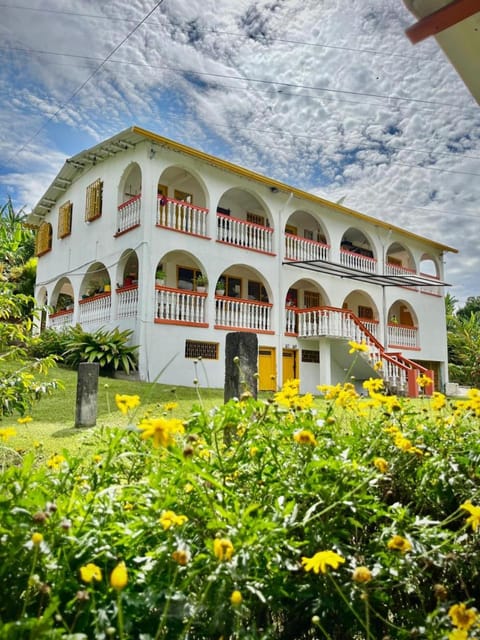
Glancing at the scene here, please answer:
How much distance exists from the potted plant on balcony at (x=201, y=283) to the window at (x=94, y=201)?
13.5 feet

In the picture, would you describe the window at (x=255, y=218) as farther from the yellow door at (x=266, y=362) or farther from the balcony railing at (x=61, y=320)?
the balcony railing at (x=61, y=320)

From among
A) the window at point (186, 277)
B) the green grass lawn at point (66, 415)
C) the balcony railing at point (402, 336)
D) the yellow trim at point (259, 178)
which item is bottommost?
the green grass lawn at point (66, 415)

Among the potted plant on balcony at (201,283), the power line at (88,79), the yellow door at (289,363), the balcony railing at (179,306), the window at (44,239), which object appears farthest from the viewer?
the window at (44,239)

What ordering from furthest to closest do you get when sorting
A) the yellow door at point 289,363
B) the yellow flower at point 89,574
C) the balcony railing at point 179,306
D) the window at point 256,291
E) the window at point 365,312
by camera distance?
the window at point 365,312 < the window at point 256,291 < the yellow door at point 289,363 < the balcony railing at point 179,306 < the yellow flower at point 89,574

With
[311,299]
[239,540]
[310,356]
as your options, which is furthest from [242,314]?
[239,540]

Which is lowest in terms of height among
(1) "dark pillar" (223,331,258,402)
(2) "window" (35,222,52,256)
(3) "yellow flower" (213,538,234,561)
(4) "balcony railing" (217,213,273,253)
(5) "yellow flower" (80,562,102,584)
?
(5) "yellow flower" (80,562,102,584)

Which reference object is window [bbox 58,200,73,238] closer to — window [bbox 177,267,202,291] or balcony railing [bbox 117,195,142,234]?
balcony railing [bbox 117,195,142,234]

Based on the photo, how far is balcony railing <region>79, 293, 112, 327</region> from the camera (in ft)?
50.0

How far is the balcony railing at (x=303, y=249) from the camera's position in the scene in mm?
17641

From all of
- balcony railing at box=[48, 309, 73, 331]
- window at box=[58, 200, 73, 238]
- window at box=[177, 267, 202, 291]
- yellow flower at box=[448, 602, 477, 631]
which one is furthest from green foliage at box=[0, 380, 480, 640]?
window at box=[58, 200, 73, 238]

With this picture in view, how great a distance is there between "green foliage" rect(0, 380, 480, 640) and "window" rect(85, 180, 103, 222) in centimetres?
1551

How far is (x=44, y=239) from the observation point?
2052cm

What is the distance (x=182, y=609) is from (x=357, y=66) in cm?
641

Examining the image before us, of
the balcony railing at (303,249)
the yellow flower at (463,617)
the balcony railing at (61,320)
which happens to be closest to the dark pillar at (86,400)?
the yellow flower at (463,617)
